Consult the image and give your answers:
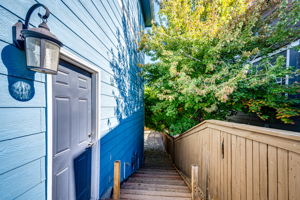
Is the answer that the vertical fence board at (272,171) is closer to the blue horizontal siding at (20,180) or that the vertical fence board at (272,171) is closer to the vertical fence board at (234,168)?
the vertical fence board at (234,168)

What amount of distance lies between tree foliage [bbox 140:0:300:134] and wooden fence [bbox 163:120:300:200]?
1.47 m

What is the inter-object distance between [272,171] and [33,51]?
2029 mm

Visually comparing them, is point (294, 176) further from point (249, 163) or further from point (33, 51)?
point (33, 51)

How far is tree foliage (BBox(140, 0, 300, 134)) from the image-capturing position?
3.19 meters

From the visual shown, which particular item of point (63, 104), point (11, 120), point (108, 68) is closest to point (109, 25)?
point (108, 68)

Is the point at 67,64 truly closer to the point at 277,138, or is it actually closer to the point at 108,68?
the point at 108,68

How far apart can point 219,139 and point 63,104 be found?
2.12 meters

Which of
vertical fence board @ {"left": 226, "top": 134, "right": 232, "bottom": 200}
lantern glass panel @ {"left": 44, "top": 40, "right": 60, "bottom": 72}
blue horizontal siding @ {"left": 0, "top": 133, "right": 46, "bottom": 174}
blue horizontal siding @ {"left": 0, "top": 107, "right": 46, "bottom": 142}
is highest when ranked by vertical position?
lantern glass panel @ {"left": 44, "top": 40, "right": 60, "bottom": 72}

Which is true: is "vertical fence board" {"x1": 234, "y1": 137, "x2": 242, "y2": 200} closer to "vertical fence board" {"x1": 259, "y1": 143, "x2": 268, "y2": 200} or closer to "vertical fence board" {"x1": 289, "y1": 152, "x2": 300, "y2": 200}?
"vertical fence board" {"x1": 259, "y1": 143, "x2": 268, "y2": 200}

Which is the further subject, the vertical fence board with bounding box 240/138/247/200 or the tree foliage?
the tree foliage

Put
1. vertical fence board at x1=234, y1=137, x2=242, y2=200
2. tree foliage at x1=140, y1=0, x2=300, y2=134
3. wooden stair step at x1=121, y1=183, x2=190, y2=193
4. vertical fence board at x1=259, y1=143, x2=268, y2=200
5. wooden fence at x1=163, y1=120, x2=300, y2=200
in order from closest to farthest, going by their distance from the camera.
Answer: wooden fence at x1=163, y1=120, x2=300, y2=200, vertical fence board at x1=259, y1=143, x2=268, y2=200, vertical fence board at x1=234, y1=137, x2=242, y2=200, wooden stair step at x1=121, y1=183, x2=190, y2=193, tree foliage at x1=140, y1=0, x2=300, y2=134

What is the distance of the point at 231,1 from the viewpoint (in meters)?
3.79

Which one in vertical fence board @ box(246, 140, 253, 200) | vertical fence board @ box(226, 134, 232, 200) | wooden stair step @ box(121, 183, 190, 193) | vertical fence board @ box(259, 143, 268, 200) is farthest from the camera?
wooden stair step @ box(121, 183, 190, 193)

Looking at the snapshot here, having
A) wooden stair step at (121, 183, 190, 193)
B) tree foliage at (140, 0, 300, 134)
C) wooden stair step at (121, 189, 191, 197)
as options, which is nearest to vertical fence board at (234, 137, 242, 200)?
wooden stair step at (121, 189, 191, 197)
